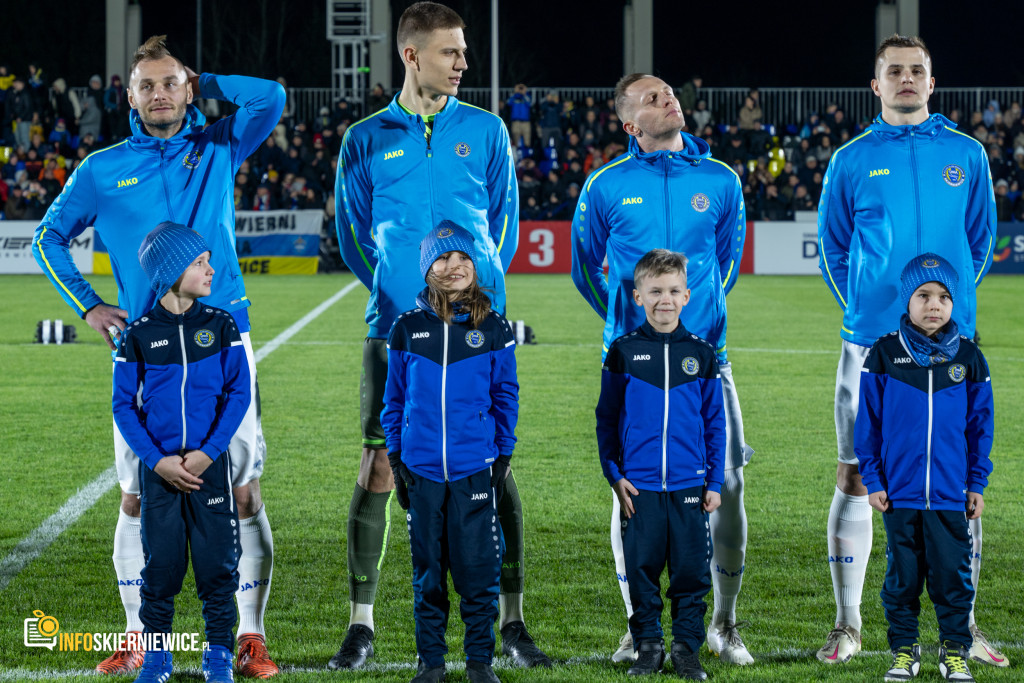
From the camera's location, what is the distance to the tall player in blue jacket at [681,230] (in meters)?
4.42

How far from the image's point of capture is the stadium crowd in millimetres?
27312

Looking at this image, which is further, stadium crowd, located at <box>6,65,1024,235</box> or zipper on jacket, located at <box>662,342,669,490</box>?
stadium crowd, located at <box>6,65,1024,235</box>

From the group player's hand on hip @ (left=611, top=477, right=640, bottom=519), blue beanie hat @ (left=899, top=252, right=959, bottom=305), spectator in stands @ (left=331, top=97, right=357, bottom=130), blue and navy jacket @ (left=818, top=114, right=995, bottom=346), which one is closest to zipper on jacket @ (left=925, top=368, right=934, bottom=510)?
blue beanie hat @ (left=899, top=252, right=959, bottom=305)

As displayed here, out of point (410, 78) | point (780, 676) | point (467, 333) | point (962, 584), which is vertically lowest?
point (780, 676)

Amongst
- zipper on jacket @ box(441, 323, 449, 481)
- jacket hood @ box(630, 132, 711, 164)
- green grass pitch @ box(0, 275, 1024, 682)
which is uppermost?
jacket hood @ box(630, 132, 711, 164)

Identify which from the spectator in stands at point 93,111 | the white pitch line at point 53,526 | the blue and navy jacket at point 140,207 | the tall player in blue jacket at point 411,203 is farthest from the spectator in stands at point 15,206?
the tall player in blue jacket at point 411,203

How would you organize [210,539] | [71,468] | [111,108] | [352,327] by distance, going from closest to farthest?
1. [210,539]
2. [71,468]
3. [352,327]
4. [111,108]

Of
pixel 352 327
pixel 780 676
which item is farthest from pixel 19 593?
pixel 352 327

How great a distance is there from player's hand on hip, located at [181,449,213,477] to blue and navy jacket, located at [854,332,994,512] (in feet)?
7.29

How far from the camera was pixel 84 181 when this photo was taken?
14.4 ft

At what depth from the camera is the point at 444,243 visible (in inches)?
159

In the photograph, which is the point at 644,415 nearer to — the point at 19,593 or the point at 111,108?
the point at 19,593

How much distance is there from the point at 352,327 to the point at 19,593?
425 inches

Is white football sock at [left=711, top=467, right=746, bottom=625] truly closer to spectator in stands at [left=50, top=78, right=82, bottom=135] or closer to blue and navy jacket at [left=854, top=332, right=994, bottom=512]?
blue and navy jacket at [left=854, top=332, right=994, bottom=512]
